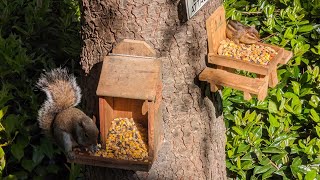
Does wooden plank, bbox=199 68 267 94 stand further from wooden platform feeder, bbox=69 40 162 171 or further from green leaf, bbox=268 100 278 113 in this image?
green leaf, bbox=268 100 278 113

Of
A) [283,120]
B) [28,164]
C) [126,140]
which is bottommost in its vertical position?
[28,164]

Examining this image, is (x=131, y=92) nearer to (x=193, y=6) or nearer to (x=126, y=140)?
(x=126, y=140)

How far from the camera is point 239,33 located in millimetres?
2506

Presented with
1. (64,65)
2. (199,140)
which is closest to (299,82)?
(199,140)

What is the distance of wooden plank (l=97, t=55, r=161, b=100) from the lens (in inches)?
83.2

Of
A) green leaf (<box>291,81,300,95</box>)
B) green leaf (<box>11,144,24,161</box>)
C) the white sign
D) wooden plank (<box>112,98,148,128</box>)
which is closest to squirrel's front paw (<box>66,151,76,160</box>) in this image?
wooden plank (<box>112,98,148,128</box>)

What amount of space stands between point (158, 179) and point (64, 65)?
4.50 ft

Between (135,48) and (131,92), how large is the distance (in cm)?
19

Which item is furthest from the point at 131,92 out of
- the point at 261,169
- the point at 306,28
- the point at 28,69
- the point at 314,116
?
the point at 306,28

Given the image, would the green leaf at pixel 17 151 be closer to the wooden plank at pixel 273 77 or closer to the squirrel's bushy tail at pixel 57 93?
the squirrel's bushy tail at pixel 57 93

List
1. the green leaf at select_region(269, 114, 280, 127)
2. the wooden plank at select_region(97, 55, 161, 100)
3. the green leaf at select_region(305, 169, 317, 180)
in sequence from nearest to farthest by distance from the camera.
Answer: the wooden plank at select_region(97, 55, 161, 100)
the green leaf at select_region(305, 169, 317, 180)
the green leaf at select_region(269, 114, 280, 127)

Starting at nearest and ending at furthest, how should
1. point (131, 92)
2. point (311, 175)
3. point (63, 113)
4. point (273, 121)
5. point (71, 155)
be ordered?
point (131, 92) → point (71, 155) → point (63, 113) → point (311, 175) → point (273, 121)

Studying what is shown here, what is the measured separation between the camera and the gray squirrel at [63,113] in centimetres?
249

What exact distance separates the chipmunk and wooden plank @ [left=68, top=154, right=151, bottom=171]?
0.69 m
